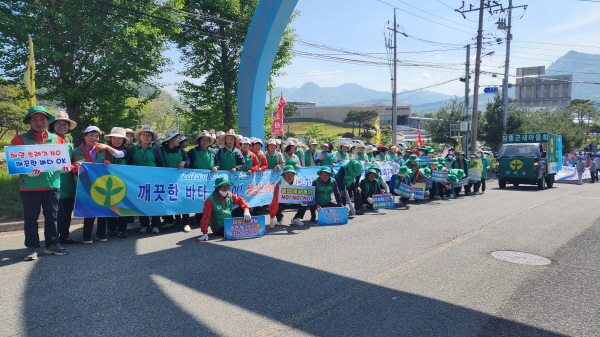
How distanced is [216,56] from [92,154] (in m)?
13.9

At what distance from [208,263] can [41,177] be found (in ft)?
8.69

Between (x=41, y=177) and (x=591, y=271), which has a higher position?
(x=41, y=177)

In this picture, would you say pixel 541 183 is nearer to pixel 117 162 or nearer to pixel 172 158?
pixel 172 158

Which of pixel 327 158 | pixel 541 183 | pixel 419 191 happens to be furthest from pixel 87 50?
pixel 541 183

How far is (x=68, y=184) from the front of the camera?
6367 millimetres

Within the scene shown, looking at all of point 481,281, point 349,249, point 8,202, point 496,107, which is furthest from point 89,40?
point 496,107

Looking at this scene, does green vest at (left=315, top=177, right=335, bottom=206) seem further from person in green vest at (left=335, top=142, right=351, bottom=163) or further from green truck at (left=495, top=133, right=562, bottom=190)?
green truck at (left=495, top=133, right=562, bottom=190)

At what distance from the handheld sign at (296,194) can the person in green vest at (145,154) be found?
2476mm

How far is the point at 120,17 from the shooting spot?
12.4 meters

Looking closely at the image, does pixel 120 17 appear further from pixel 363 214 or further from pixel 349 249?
pixel 349 249

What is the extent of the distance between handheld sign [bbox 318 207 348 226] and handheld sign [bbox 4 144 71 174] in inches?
187

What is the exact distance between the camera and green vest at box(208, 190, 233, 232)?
7.02 metres

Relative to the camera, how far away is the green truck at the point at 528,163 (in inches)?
660

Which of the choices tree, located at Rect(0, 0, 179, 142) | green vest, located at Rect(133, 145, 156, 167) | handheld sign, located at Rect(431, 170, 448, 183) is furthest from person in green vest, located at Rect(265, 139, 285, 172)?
tree, located at Rect(0, 0, 179, 142)
